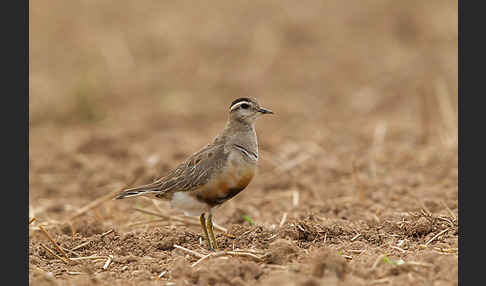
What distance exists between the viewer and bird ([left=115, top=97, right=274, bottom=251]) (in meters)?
6.04

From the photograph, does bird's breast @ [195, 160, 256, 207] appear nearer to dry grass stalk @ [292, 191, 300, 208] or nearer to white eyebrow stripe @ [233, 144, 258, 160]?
white eyebrow stripe @ [233, 144, 258, 160]

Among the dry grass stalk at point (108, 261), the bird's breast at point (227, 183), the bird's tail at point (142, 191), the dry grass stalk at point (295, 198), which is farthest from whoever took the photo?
the dry grass stalk at point (295, 198)

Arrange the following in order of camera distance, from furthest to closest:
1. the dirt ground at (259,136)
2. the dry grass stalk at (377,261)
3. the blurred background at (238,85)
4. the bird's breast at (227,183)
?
the blurred background at (238,85) → the bird's breast at (227,183) → the dirt ground at (259,136) → the dry grass stalk at (377,261)

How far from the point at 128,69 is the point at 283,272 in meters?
10.8

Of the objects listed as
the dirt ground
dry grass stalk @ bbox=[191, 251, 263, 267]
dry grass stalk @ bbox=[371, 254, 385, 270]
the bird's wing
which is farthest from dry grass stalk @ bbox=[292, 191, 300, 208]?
dry grass stalk @ bbox=[371, 254, 385, 270]

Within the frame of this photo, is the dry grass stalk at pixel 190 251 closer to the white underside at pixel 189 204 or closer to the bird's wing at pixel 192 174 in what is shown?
the white underside at pixel 189 204

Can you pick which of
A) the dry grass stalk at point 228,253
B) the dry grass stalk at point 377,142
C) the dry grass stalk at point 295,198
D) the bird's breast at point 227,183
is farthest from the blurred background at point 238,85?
the dry grass stalk at point 228,253

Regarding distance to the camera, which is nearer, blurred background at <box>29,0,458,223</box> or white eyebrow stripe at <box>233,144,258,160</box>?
white eyebrow stripe at <box>233,144,258,160</box>

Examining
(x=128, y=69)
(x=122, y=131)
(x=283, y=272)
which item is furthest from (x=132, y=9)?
(x=283, y=272)

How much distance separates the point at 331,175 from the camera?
9.51m

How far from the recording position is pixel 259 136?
38.1ft

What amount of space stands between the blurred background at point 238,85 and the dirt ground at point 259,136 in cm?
4

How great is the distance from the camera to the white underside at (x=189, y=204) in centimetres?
614

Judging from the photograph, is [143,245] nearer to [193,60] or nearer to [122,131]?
[122,131]
